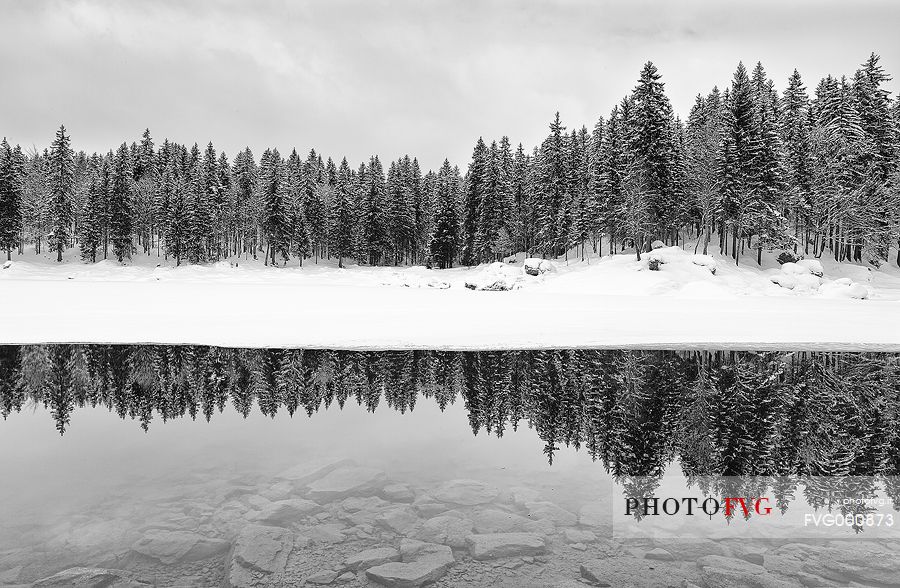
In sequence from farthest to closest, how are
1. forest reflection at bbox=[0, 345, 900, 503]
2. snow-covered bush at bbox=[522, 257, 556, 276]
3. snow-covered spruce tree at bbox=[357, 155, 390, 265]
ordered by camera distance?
snow-covered spruce tree at bbox=[357, 155, 390, 265], snow-covered bush at bbox=[522, 257, 556, 276], forest reflection at bbox=[0, 345, 900, 503]

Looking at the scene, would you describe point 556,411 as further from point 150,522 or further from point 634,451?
point 150,522

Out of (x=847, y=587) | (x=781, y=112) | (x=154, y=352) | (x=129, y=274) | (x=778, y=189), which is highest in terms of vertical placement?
(x=781, y=112)

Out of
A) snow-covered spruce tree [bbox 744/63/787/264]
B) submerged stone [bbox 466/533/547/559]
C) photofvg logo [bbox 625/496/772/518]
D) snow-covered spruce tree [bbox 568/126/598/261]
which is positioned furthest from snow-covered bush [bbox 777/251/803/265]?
submerged stone [bbox 466/533/547/559]

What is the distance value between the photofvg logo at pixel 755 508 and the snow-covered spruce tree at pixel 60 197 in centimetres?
9215

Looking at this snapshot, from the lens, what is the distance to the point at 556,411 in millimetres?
10031

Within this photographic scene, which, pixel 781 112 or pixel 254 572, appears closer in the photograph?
pixel 254 572

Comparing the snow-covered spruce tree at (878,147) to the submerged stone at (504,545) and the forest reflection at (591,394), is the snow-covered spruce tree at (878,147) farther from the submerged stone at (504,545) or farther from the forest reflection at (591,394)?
the submerged stone at (504,545)

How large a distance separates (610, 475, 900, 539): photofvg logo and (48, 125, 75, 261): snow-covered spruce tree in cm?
9215

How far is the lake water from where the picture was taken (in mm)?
4820

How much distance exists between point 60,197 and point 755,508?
94167 mm

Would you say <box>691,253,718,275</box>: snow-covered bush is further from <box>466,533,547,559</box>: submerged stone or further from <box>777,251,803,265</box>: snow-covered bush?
<box>466,533,547,559</box>: submerged stone

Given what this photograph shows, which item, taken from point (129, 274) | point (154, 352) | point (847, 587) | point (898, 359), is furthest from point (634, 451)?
point (129, 274)

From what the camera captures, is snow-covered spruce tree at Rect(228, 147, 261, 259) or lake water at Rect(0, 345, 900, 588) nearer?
lake water at Rect(0, 345, 900, 588)

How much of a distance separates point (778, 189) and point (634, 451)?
172 ft
